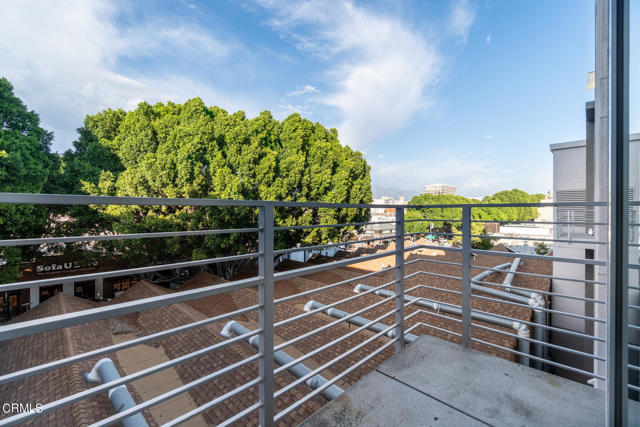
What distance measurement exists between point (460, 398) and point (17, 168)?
40.6 feet

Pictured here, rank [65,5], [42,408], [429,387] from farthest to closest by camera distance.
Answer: [65,5]
[429,387]
[42,408]

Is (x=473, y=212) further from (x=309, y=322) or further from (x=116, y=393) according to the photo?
(x=116, y=393)

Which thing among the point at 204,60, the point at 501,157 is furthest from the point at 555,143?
the point at 501,157

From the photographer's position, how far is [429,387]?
1776mm

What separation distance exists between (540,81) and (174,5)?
14.2 meters

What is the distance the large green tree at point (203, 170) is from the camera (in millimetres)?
A: 10320

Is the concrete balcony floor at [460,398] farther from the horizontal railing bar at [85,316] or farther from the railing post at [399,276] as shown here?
the horizontal railing bar at [85,316]

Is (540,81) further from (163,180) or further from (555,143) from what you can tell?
(163,180)

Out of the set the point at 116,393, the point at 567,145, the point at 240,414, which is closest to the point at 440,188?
the point at 567,145

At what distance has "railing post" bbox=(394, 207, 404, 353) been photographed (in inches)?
82.1

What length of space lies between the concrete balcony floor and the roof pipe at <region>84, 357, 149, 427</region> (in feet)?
7.70

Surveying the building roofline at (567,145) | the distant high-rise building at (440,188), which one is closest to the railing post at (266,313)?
the building roofline at (567,145)

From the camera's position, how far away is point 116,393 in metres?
3.56

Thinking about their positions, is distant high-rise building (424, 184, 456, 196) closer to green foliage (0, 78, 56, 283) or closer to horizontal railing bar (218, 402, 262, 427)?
green foliage (0, 78, 56, 283)
